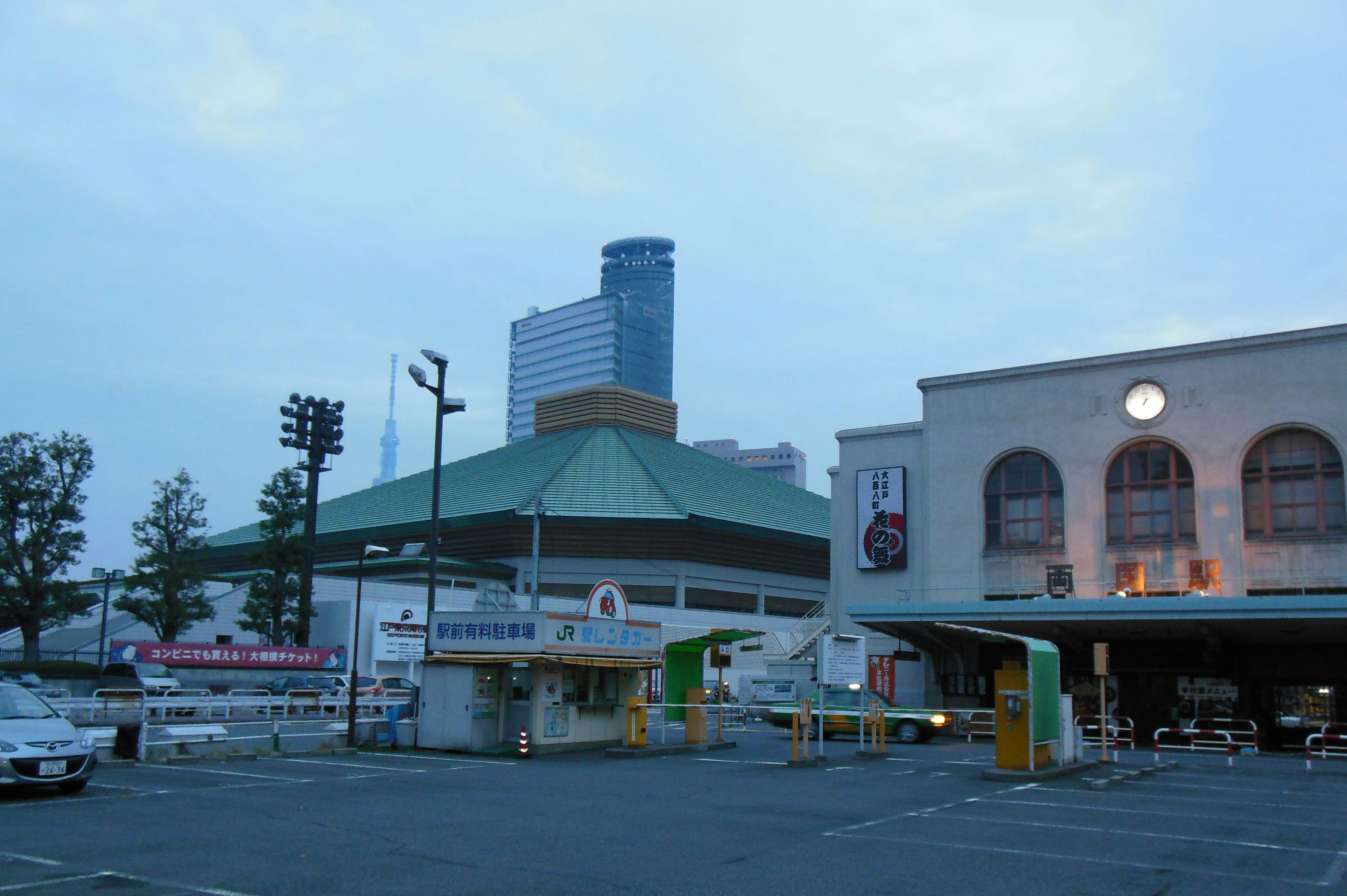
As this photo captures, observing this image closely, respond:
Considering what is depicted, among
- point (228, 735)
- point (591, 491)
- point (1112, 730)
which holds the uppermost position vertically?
point (591, 491)

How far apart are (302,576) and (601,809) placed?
34.2 meters

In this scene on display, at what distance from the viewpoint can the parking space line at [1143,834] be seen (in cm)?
1255

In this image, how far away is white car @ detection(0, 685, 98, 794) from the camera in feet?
48.5

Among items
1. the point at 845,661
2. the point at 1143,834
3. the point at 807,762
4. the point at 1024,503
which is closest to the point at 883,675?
the point at 845,661

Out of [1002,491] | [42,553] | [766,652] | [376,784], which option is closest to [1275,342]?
[1002,491]

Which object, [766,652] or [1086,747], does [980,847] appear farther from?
[766,652]

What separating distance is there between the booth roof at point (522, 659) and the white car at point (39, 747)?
894cm

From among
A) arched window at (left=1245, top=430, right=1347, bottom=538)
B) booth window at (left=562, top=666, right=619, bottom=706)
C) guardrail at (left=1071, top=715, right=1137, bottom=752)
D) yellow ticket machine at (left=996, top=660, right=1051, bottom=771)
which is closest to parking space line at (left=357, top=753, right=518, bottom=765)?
booth window at (left=562, top=666, right=619, bottom=706)

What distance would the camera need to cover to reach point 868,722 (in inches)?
1219

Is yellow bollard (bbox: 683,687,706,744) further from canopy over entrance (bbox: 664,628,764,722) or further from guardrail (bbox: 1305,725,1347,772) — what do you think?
guardrail (bbox: 1305,725,1347,772)

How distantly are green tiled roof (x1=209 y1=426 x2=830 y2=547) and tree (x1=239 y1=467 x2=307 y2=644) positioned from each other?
11.6 meters

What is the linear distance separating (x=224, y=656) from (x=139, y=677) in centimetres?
520

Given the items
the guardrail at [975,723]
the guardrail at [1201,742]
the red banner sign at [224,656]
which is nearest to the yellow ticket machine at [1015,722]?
the guardrail at [1201,742]

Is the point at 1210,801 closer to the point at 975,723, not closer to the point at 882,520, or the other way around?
the point at 975,723
